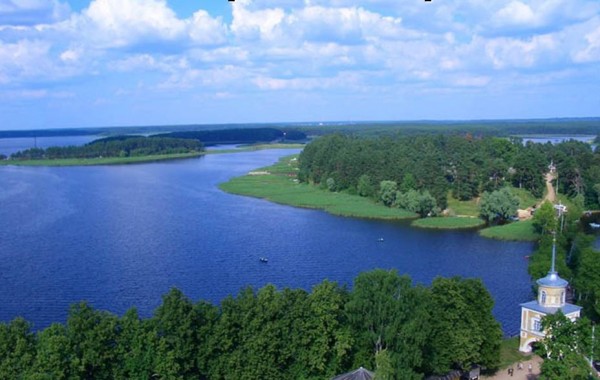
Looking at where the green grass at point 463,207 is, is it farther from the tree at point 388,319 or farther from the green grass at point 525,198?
the tree at point 388,319

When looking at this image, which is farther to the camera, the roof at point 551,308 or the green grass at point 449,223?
the green grass at point 449,223

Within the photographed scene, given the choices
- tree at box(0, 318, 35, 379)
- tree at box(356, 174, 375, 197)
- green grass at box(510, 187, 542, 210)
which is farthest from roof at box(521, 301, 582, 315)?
tree at box(356, 174, 375, 197)

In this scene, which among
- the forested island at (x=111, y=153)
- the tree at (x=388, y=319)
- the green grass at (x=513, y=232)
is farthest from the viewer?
the forested island at (x=111, y=153)

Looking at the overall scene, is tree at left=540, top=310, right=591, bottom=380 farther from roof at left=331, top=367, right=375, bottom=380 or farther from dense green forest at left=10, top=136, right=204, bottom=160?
dense green forest at left=10, top=136, right=204, bottom=160

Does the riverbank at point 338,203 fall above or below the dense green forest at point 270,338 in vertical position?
below

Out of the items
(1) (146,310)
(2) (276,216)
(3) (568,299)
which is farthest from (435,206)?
(1) (146,310)

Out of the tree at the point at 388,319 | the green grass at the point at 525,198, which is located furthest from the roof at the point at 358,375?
the green grass at the point at 525,198

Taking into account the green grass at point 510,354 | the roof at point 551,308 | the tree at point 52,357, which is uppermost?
the tree at point 52,357
